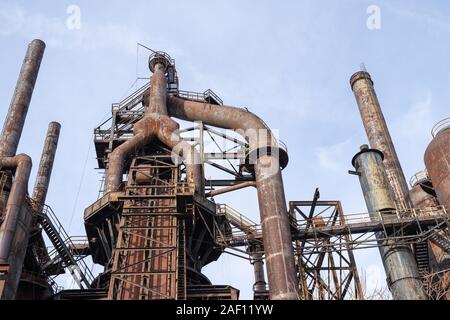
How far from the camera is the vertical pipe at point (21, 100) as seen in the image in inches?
995

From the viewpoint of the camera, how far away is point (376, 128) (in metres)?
38.7

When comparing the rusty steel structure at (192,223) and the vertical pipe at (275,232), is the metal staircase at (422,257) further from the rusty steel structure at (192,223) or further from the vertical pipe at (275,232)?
the vertical pipe at (275,232)

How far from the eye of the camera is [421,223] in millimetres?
22672

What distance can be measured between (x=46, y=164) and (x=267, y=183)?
18.2 metres

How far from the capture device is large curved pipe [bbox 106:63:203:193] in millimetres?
23094

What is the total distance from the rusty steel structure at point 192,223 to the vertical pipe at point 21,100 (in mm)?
86

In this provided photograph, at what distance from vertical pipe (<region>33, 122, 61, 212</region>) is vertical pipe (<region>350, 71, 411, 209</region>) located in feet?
79.5

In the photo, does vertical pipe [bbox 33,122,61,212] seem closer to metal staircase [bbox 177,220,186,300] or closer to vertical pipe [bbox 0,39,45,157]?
vertical pipe [bbox 0,39,45,157]

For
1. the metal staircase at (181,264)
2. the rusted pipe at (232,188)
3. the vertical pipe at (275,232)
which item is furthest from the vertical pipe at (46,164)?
the vertical pipe at (275,232)

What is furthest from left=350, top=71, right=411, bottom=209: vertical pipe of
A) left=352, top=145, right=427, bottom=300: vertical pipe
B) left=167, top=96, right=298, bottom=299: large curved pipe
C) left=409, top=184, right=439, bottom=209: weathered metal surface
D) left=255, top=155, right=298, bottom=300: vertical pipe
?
left=255, top=155, right=298, bottom=300: vertical pipe
